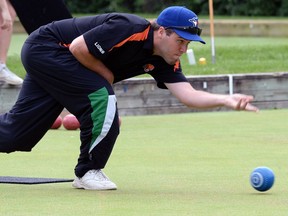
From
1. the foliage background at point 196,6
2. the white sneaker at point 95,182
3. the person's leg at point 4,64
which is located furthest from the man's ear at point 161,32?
the foliage background at point 196,6

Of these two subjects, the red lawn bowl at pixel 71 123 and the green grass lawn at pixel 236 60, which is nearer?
the red lawn bowl at pixel 71 123

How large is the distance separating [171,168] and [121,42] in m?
1.47

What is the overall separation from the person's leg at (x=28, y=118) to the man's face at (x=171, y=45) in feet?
2.50

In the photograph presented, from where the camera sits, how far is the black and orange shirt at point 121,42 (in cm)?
615

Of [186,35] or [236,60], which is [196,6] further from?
[186,35]

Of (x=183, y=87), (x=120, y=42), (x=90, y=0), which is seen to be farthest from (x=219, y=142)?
(x=90, y=0)

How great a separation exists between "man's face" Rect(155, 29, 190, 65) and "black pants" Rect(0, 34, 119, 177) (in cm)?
40

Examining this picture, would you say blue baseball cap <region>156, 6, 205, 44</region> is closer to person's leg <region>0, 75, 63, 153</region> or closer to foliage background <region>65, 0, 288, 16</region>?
person's leg <region>0, 75, 63, 153</region>

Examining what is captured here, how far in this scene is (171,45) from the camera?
6.26 meters

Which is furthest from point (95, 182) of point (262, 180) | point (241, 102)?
point (241, 102)

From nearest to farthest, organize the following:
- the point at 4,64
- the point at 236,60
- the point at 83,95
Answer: the point at 83,95
the point at 4,64
the point at 236,60

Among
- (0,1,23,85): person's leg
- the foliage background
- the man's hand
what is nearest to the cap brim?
the man's hand

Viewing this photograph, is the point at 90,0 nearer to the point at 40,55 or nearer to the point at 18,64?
the point at 18,64

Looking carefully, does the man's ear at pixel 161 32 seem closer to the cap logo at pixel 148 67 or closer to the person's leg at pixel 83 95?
the cap logo at pixel 148 67
